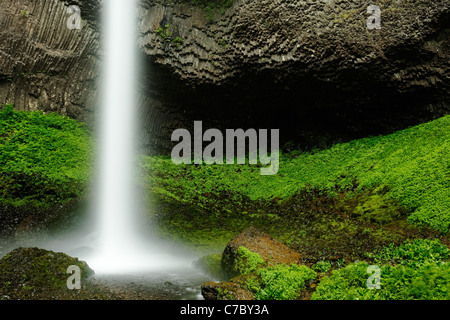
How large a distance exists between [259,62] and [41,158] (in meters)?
9.93

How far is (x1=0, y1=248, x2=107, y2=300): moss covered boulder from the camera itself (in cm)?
516

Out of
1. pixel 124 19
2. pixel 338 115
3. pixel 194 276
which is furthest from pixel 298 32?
pixel 194 276

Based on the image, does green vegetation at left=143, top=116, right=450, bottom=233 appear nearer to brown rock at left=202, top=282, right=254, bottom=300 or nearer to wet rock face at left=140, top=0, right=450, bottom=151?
wet rock face at left=140, top=0, right=450, bottom=151

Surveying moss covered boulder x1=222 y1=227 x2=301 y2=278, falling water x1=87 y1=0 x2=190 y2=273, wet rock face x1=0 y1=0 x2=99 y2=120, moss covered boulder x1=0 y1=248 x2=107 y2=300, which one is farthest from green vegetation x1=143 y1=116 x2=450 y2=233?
moss covered boulder x1=0 y1=248 x2=107 y2=300

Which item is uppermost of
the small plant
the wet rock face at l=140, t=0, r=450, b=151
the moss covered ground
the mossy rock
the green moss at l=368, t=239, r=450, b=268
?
the wet rock face at l=140, t=0, r=450, b=151

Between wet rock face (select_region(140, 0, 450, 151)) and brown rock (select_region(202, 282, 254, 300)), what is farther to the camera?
wet rock face (select_region(140, 0, 450, 151))

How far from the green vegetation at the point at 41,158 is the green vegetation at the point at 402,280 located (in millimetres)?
9150

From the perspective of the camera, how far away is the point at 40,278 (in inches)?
219

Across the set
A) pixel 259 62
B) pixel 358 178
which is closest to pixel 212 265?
pixel 358 178

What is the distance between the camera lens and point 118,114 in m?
16.0

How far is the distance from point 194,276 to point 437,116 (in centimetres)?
1250

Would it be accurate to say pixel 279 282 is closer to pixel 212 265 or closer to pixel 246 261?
pixel 246 261

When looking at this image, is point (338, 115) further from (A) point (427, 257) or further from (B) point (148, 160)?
(A) point (427, 257)

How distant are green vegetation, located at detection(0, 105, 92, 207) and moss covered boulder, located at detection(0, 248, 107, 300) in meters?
4.82
